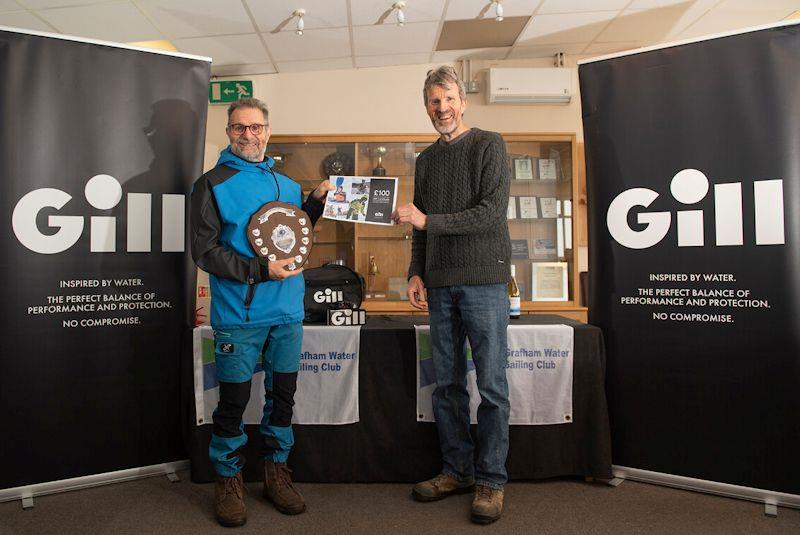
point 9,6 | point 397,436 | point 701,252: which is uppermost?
point 9,6

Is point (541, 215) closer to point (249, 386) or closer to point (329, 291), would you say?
point (329, 291)

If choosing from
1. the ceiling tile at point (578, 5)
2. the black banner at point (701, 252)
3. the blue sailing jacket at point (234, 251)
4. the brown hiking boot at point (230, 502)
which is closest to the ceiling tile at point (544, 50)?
the ceiling tile at point (578, 5)

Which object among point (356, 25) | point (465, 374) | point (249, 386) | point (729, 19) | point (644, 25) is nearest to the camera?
point (249, 386)

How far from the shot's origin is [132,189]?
2.46 meters

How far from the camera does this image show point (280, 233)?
2.04 m

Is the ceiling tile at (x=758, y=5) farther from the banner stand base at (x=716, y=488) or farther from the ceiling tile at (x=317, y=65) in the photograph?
the banner stand base at (x=716, y=488)

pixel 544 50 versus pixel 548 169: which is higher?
pixel 544 50

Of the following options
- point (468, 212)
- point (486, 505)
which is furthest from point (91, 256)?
point (486, 505)

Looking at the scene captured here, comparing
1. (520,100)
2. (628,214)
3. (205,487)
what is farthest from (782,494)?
(520,100)

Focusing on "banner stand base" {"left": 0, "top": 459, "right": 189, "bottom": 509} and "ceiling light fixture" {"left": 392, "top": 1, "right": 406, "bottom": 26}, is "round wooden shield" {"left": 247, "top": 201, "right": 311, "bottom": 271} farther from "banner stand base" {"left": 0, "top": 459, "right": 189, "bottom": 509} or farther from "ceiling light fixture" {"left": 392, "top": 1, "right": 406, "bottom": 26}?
"ceiling light fixture" {"left": 392, "top": 1, "right": 406, "bottom": 26}

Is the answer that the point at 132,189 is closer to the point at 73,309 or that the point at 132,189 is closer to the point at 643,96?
the point at 73,309

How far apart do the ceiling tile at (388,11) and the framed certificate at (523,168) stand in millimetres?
1446

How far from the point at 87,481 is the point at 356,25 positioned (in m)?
3.51

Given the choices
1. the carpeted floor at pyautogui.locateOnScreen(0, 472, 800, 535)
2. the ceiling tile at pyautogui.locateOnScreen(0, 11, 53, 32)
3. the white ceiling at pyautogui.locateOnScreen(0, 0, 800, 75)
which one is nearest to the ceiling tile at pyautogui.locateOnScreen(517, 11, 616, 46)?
the white ceiling at pyautogui.locateOnScreen(0, 0, 800, 75)
